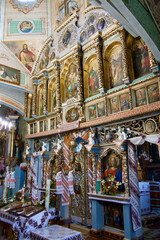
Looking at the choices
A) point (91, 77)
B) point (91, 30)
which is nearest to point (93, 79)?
point (91, 77)

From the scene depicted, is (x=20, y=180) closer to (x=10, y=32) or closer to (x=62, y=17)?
(x=10, y=32)

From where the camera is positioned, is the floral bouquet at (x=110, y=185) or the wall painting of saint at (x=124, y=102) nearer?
the floral bouquet at (x=110, y=185)

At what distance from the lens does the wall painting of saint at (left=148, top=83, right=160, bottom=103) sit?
255 inches

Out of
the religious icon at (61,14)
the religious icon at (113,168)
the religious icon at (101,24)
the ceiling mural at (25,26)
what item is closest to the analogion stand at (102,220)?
the religious icon at (113,168)

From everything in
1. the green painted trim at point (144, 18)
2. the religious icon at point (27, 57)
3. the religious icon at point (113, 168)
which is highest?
the religious icon at point (27, 57)

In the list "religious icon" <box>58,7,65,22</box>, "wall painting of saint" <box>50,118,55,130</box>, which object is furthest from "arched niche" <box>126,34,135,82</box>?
"religious icon" <box>58,7,65,22</box>

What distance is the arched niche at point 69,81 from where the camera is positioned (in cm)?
999

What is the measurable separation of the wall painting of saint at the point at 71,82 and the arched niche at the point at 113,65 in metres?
1.93

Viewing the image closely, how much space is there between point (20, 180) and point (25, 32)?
9.61 meters

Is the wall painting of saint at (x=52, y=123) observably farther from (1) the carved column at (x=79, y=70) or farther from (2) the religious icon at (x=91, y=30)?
(2) the religious icon at (x=91, y=30)

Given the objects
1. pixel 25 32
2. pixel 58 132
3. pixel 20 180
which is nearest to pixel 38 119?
pixel 58 132

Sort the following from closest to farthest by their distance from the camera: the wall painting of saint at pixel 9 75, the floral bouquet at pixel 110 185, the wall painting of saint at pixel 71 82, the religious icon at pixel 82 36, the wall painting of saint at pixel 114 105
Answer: the floral bouquet at pixel 110 185
the wall painting of saint at pixel 114 105
the religious icon at pixel 82 36
the wall painting of saint at pixel 71 82
the wall painting of saint at pixel 9 75

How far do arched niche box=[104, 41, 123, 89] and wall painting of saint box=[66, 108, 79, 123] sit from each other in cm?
205

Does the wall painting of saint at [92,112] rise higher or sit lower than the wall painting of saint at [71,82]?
lower
